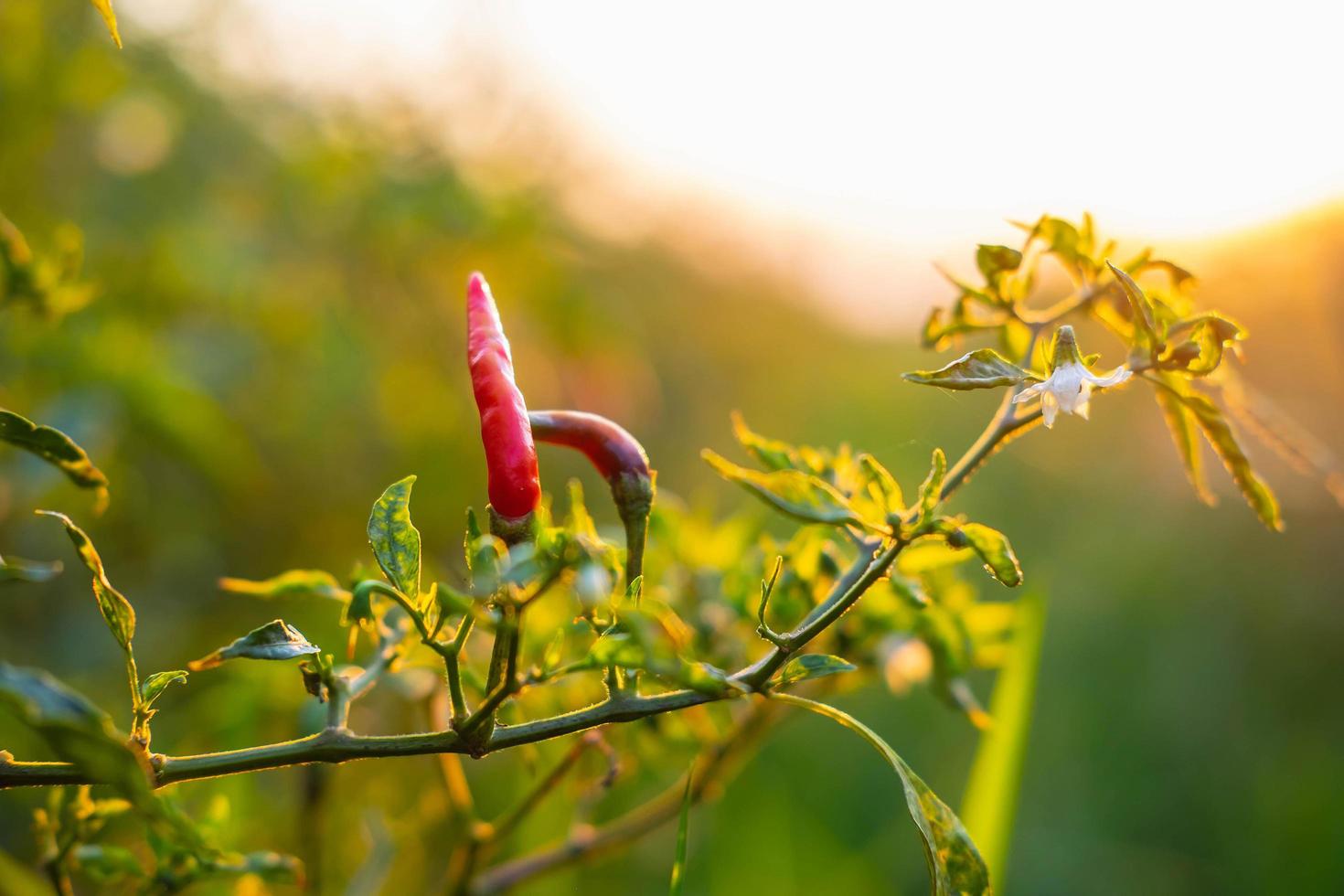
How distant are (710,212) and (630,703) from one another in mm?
5031

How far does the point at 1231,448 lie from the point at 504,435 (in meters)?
0.39

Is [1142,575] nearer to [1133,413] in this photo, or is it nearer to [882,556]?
[1133,413]

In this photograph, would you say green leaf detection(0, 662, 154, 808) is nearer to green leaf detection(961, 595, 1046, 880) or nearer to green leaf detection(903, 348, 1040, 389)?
green leaf detection(903, 348, 1040, 389)

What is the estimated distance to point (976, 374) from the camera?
1.62 ft

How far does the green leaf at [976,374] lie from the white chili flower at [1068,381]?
0.04 ft

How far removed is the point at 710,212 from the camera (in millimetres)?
5344

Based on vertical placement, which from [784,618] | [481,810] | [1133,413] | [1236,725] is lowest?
[1236,725]

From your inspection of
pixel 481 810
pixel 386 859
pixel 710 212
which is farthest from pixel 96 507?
pixel 710 212

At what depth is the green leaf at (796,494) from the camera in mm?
519

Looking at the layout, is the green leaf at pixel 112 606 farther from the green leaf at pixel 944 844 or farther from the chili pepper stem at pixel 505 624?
the green leaf at pixel 944 844

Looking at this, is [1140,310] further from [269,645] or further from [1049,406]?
[269,645]

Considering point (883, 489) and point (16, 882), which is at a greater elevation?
point (883, 489)

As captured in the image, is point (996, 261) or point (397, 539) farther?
point (996, 261)

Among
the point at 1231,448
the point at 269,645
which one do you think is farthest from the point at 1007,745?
the point at 269,645
